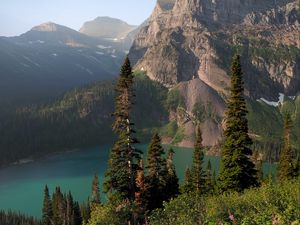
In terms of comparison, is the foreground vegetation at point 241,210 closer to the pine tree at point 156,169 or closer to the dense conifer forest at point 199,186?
the dense conifer forest at point 199,186

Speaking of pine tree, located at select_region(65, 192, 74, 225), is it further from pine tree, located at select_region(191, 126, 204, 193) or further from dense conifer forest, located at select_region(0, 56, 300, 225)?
pine tree, located at select_region(191, 126, 204, 193)

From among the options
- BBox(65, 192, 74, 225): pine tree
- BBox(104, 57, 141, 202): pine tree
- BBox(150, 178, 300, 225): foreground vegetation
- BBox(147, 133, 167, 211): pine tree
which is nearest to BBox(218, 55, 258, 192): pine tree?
BBox(104, 57, 141, 202): pine tree

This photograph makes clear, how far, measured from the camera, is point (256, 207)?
97.1 feet

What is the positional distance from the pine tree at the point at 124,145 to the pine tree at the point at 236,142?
618 inches

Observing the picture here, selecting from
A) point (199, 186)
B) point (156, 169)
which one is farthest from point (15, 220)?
point (156, 169)

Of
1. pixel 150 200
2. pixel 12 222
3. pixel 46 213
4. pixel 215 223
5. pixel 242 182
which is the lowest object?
pixel 12 222

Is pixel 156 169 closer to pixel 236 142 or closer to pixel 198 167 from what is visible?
pixel 198 167

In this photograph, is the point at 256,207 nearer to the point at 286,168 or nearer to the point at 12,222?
the point at 286,168

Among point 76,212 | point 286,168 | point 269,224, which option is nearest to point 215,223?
point 269,224

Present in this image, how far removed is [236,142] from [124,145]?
17.8m

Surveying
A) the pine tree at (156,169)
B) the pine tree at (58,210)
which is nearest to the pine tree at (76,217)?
the pine tree at (58,210)

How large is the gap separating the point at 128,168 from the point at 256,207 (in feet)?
96.3

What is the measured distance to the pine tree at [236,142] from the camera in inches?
2500

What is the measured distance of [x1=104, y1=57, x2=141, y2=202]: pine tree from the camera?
2130 inches
